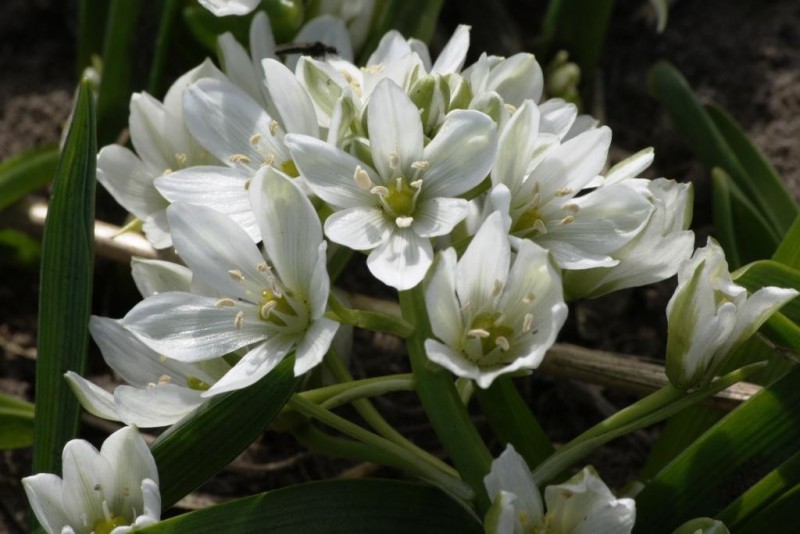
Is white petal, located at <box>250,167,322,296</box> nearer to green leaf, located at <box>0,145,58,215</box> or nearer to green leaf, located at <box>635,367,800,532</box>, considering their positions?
green leaf, located at <box>635,367,800,532</box>

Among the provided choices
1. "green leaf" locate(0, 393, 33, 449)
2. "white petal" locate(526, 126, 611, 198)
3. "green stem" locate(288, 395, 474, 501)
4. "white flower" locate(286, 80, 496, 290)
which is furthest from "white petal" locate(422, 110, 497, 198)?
"green leaf" locate(0, 393, 33, 449)

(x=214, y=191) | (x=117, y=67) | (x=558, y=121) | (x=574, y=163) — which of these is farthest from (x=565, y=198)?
(x=117, y=67)

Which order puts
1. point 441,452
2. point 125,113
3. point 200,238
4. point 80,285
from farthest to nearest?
point 125,113 → point 441,452 → point 80,285 → point 200,238

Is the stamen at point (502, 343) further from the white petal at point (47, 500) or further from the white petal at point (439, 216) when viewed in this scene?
the white petal at point (47, 500)

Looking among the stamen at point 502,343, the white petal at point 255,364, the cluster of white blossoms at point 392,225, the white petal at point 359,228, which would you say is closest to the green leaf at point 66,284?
the cluster of white blossoms at point 392,225

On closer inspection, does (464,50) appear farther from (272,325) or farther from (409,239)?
(272,325)

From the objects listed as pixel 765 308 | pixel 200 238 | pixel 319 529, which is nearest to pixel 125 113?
pixel 200 238
